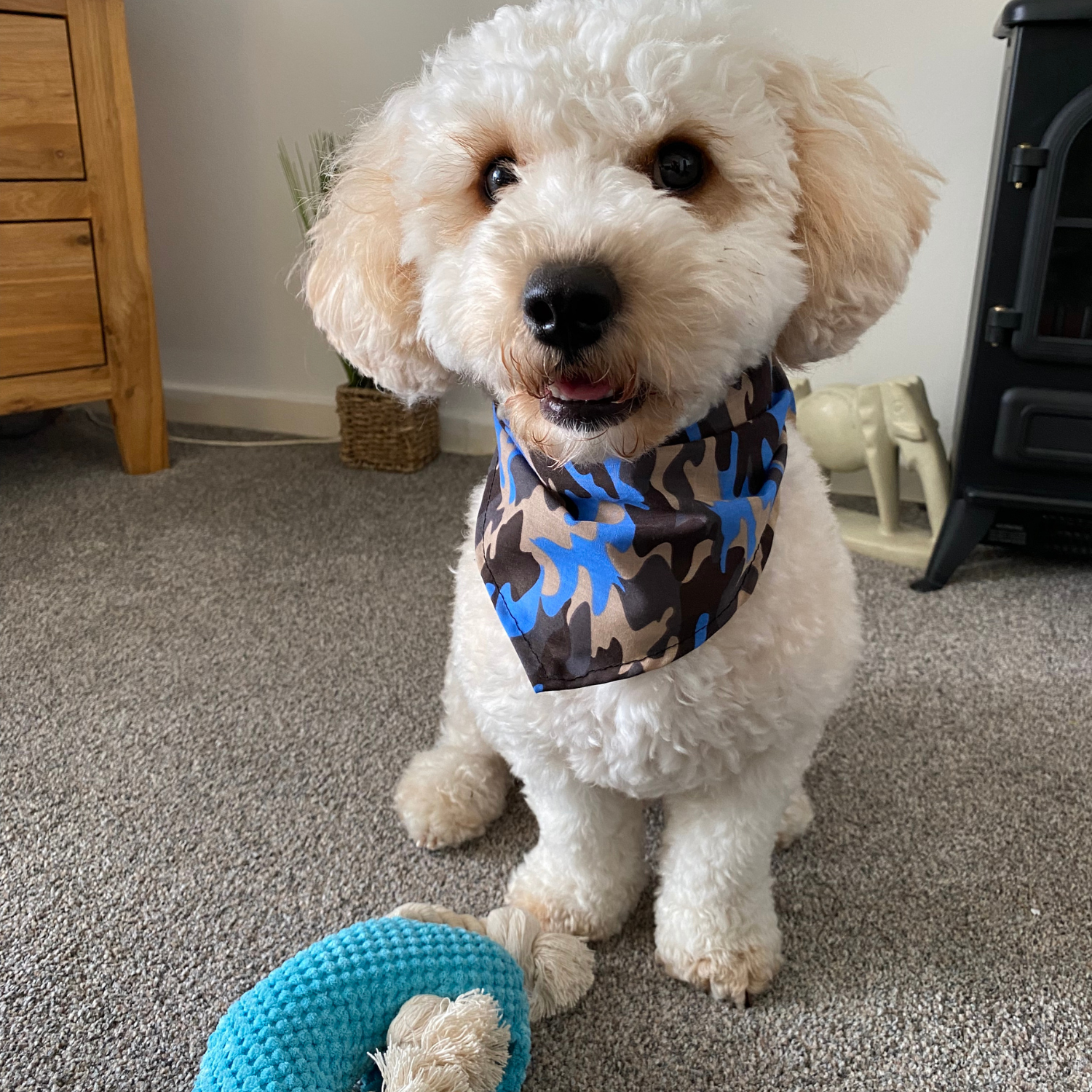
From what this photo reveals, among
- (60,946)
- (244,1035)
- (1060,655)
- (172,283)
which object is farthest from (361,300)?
(172,283)

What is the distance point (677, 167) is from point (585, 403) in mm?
195

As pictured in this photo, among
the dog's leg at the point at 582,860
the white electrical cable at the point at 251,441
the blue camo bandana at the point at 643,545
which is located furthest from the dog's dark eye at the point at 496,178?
the white electrical cable at the point at 251,441

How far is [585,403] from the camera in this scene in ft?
2.23

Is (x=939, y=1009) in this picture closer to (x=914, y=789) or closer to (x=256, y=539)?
(x=914, y=789)

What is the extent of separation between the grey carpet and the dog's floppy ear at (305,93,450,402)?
1.87 ft

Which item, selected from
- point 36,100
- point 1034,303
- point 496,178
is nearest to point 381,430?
point 36,100

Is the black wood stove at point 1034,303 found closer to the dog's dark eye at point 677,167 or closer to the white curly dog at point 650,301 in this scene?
the white curly dog at point 650,301

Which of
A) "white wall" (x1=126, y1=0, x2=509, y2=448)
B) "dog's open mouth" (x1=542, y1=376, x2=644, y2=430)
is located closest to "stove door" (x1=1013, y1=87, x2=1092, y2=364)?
"dog's open mouth" (x1=542, y1=376, x2=644, y2=430)

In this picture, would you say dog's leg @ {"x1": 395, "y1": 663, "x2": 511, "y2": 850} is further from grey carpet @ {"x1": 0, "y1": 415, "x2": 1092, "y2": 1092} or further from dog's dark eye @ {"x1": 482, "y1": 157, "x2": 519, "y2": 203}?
dog's dark eye @ {"x1": 482, "y1": 157, "x2": 519, "y2": 203}

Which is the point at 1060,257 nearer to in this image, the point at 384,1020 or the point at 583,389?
the point at 583,389

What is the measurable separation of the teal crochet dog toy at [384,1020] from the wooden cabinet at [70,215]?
1.62 meters

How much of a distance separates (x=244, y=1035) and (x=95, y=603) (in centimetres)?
113

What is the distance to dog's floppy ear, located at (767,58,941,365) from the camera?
718 millimetres

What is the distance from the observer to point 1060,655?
1.48m
